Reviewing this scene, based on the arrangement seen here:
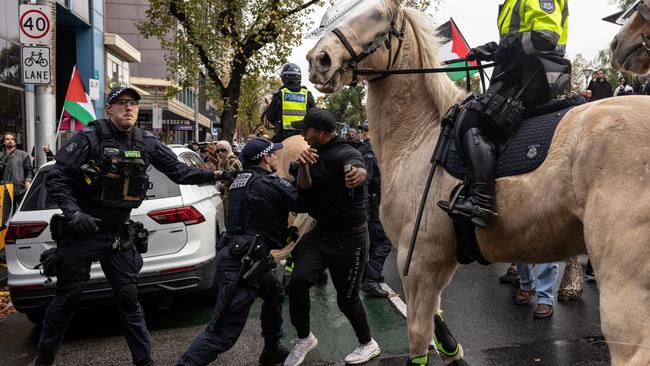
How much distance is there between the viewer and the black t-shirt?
4.05 meters

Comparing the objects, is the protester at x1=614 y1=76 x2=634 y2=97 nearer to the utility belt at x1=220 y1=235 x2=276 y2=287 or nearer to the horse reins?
the horse reins

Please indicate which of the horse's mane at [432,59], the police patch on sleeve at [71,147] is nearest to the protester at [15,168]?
the police patch on sleeve at [71,147]

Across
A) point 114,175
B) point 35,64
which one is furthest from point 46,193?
point 35,64

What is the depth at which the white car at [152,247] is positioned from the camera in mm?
4848

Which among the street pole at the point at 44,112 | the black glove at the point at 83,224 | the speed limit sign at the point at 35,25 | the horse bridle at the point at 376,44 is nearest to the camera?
the horse bridle at the point at 376,44

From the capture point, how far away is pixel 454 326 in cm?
509

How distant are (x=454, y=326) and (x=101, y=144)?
377 centimetres

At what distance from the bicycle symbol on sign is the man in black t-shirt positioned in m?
5.65

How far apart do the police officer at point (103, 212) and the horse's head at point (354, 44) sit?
2008 mm

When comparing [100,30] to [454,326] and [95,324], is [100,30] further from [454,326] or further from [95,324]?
[454,326]

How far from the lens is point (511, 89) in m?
2.71

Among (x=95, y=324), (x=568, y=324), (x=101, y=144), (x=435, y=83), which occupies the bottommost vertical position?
(x=95, y=324)

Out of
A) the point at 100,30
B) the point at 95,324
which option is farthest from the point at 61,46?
the point at 95,324

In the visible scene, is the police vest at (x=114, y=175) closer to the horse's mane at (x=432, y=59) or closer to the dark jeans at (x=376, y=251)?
the horse's mane at (x=432, y=59)
